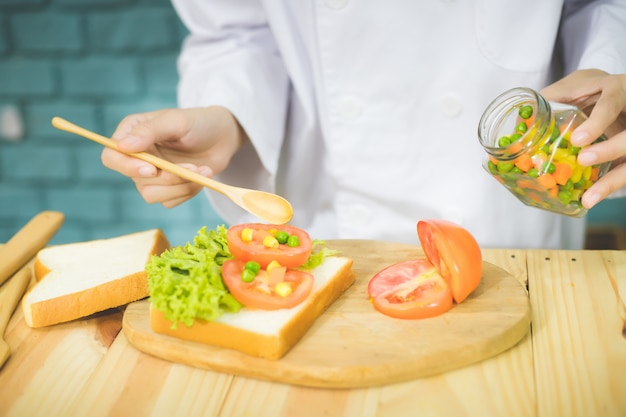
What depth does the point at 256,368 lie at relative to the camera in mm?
976

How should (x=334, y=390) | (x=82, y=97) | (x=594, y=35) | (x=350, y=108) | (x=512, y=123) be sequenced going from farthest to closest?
(x=82, y=97) → (x=350, y=108) → (x=594, y=35) → (x=512, y=123) → (x=334, y=390)

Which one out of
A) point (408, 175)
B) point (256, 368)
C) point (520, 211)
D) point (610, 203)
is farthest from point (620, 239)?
point (256, 368)

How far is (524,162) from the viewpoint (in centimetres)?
106

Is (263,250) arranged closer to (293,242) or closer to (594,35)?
(293,242)

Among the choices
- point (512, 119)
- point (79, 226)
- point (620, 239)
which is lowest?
point (79, 226)

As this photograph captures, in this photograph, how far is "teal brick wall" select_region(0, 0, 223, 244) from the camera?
2383 mm

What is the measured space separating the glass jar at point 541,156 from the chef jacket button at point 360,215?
0.45 m

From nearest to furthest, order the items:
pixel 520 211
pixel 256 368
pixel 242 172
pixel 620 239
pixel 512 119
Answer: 1. pixel 256 368
2. pixel 512 119
3. pixel 520 211
4. pixel 242 172
5. pixel 620 239

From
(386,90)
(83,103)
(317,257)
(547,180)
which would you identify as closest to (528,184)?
(547,180)

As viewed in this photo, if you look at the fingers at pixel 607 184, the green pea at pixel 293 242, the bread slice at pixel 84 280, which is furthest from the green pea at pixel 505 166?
the bread slice at pixel 84 280

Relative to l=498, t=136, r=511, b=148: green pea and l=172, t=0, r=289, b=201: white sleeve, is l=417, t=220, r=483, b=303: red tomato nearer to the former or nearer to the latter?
l=498, t=136, r=511, b=148: green pea

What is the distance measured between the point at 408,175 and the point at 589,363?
620 mm

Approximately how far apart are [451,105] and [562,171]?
16.3 inches

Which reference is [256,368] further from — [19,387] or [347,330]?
[19,387]
